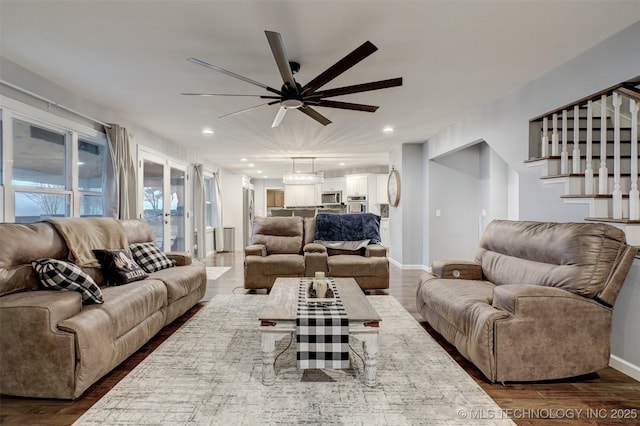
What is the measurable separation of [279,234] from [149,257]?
6.53 feet

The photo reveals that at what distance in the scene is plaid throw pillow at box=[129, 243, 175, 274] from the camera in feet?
11.5

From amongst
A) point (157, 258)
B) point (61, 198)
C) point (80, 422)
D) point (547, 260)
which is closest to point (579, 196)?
point (547, 260)

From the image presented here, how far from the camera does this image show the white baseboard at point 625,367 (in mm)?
2246

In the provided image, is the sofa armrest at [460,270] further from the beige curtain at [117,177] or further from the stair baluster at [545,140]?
the beige curtain at [117,177]

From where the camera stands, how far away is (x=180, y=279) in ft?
10.9

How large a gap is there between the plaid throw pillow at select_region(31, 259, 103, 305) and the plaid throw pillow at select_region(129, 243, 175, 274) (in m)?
1.20

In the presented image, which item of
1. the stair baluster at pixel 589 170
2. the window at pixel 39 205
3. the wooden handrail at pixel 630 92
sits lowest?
the window at pixel 39 205

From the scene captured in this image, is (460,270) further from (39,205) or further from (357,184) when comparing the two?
(357,184)

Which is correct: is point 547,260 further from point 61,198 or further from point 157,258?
point 61,198

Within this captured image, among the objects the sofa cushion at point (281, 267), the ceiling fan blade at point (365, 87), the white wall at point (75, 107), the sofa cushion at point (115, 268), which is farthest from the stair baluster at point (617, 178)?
the white wall at point (75, 107)

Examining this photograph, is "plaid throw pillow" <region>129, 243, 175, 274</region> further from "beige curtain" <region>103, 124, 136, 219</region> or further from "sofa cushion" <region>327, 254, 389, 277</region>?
"sofa cushion" <region>327, 254, 389, 277</region>

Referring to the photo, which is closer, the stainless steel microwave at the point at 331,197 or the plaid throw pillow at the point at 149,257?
the plaid throw pillow at the point at 149,257

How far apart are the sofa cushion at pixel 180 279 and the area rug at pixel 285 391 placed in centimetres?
48

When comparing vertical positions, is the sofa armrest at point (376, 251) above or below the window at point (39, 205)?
below
